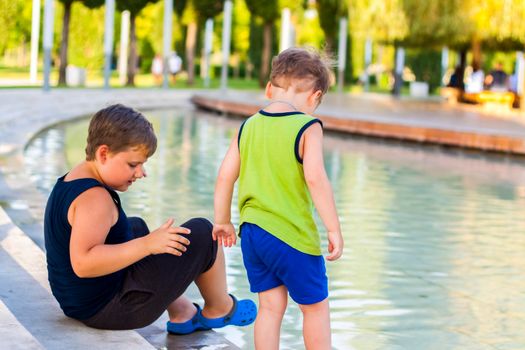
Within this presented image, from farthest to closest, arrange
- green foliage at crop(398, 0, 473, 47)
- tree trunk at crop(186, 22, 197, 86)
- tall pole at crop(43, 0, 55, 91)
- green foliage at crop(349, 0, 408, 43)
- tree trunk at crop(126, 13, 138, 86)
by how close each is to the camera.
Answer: tree trunk at crop(186, 22, 197, 86) → tree trunk at crop(126, 13, 138, 86) → green foliage at crop(349, 0, 408, 43) → green foliage at crop(398, 0, 473, 47) → tall pole at crop(43, 0, 55, 91)

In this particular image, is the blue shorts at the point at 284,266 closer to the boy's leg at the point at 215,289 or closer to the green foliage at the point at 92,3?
the boy's leg at the point at 215,289

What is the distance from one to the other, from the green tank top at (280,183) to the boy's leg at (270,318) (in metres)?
0.23

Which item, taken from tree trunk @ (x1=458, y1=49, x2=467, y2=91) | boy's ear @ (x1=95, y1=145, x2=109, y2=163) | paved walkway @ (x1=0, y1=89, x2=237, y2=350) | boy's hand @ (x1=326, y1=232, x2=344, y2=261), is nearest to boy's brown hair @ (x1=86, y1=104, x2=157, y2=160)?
boy's ear @ (x1=95, y1=145, x2=109, y2=163)

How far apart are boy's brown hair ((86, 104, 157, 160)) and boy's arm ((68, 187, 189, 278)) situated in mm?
179

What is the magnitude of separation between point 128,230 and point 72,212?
13.2 inches

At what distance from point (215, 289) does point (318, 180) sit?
0.88 m

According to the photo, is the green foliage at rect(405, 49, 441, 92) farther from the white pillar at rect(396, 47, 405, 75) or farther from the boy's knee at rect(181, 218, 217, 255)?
the boy's knee at rect(181, 218, 217, 255)

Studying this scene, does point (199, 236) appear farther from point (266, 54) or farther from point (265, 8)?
point (266, 54)

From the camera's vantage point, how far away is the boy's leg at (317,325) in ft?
13.4

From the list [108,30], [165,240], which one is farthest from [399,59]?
[165,240]

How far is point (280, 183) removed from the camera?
4051 millimetres

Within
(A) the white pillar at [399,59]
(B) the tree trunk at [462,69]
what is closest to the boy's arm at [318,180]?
(B) the tree trunk at [462,69]

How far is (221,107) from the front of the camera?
26.3 metres

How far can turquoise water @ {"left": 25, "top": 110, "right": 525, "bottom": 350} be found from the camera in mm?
5359
